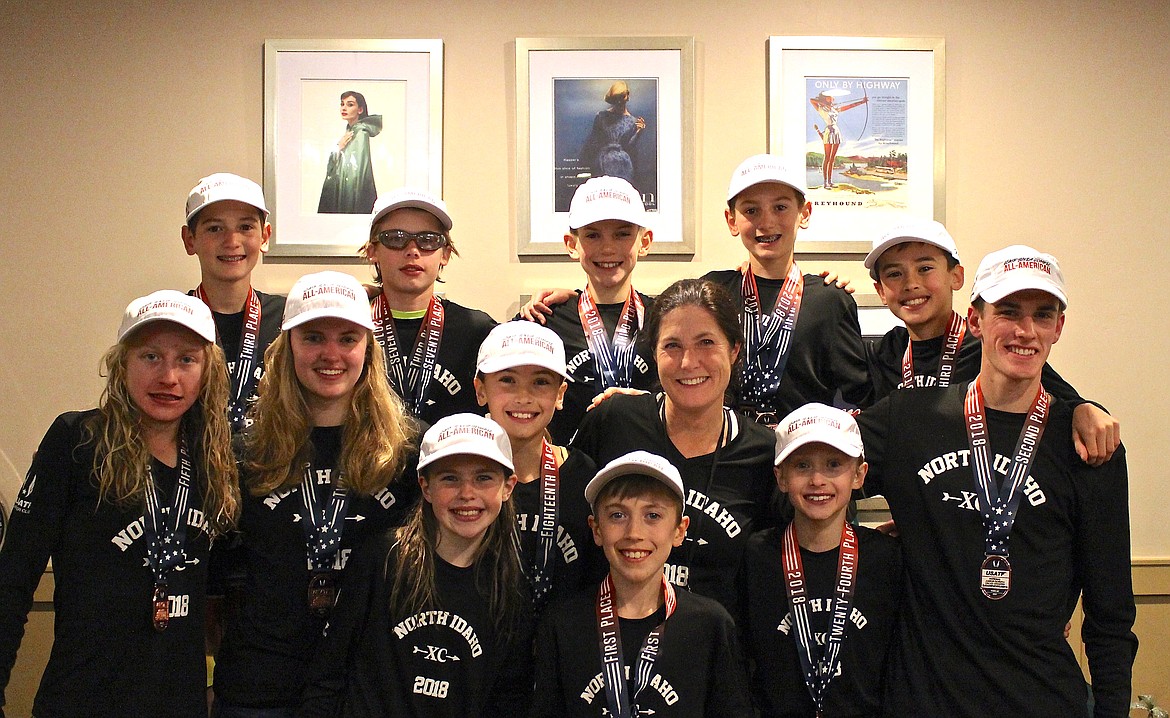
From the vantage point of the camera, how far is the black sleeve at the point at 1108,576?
258 cm

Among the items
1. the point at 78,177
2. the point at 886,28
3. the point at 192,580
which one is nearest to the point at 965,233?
the point at 886,28

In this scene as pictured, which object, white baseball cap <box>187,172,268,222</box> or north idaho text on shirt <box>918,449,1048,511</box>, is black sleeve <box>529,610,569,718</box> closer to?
north idaho text on shirt <box>918,449,1048,511</box>

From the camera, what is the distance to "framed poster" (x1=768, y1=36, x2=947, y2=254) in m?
4.38

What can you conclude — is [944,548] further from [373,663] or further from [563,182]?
[563,182]

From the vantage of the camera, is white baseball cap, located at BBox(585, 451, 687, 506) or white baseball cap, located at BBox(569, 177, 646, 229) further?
white baseball cap, located at BBox(569, 177, 646, 229)

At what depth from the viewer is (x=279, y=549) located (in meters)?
2.66

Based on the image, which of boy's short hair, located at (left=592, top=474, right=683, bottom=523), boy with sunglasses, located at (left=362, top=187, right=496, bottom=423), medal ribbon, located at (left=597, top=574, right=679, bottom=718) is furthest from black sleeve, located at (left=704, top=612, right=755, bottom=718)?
boy with sunglasses, located at (left=362, top=187, right=496, bottom=423)

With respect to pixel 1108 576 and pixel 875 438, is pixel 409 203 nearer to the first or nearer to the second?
pixel 875 438

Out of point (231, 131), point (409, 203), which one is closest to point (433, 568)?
point (409, 203)

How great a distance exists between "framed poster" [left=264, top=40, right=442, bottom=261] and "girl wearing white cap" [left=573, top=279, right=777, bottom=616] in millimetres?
1845

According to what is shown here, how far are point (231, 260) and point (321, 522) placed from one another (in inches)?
42.5

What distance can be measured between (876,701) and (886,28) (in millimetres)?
3062

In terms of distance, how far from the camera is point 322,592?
2646 millimetres

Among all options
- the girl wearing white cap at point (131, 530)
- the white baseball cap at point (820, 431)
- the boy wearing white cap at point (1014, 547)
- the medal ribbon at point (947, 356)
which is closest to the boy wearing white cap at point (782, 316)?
the medal ribbon at point (947, 356)
